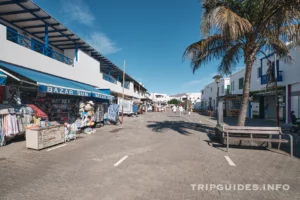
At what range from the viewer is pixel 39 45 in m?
12.3

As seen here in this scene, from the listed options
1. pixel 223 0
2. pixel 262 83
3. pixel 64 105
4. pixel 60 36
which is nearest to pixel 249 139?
pixel 223 0

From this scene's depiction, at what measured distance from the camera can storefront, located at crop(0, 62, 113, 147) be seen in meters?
7.76

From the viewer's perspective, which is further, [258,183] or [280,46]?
[280,46]

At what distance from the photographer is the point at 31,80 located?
310 inches

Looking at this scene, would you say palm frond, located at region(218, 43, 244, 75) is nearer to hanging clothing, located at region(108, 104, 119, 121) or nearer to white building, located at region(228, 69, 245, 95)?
hanging clothing, located at region(108, 104, 119, 121)

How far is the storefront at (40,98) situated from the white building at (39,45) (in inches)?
25.2

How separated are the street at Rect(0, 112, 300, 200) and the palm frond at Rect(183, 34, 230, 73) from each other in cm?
475

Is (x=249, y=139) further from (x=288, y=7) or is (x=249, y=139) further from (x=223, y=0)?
(x=223, y=0)

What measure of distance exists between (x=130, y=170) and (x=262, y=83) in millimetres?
21329

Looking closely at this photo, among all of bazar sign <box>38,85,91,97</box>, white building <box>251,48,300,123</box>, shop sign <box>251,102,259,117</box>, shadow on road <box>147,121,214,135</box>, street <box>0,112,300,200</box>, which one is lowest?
street <box>0,112,300,200</box>

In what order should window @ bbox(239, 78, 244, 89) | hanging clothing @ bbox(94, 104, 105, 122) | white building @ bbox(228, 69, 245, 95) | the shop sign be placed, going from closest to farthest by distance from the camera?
hanging clothing @ bbox(94, 104, 105, 122) < the shop sign < window @ bbox(239, 78, 244, 89) < white building @ bbox(228, 69, 245, 95)

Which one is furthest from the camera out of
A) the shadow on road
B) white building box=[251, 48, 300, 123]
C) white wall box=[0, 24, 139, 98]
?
white building box=[251, 48, 300, 123]

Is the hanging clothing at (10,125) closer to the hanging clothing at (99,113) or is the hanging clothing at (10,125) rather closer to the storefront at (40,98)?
the storefront at (40,98)

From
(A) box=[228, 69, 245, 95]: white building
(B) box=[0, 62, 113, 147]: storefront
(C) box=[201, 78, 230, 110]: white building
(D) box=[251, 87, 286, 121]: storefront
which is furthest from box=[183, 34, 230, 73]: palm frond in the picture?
(C) box=[201, 78, 230, 110]: white building
